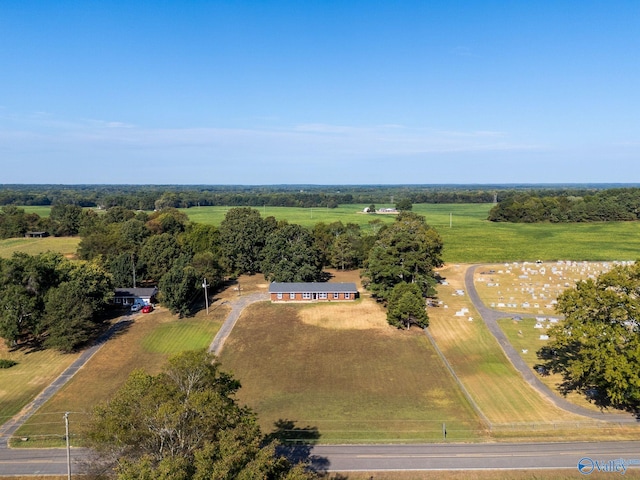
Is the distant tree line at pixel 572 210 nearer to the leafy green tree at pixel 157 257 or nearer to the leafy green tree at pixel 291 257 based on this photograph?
the leafy green tree at pixel 291 257

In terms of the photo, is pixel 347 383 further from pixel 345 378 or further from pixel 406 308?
pixel 406 308

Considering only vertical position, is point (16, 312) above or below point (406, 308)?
above

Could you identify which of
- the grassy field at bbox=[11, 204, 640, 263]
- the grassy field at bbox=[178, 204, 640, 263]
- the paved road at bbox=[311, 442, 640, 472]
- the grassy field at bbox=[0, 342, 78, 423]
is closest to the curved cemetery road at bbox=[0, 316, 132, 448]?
the grassy field at bbox=[0, 342, 78, 423]

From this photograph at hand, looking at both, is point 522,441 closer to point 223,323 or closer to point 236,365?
point 236,365

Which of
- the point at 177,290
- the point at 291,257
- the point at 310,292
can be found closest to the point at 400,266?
the point at 310,292

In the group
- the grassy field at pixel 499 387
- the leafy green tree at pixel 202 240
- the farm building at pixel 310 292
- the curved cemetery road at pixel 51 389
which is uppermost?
the leafy green tree at pixel 202 240

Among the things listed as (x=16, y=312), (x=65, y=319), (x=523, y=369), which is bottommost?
(x=523, y=369)

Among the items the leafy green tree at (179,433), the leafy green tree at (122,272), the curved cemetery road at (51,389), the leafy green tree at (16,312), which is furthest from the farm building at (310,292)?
the leafy green tree at (179,433)
